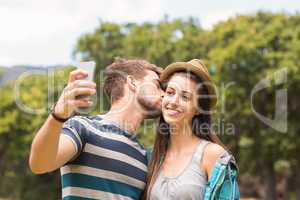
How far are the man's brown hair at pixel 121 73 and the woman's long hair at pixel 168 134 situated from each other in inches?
13.3

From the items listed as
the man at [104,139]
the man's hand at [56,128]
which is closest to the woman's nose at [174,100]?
the man at [104,139]

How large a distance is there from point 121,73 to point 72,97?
1302 millimetres

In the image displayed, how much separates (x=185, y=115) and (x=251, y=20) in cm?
1647

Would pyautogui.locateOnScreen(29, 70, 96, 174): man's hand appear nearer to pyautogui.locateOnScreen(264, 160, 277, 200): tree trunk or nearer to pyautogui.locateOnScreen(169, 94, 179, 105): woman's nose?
pyautogui.locateOnScreen(169, 94, 179, 105): woman's nose

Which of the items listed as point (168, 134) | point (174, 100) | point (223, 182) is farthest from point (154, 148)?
point (223, 182)

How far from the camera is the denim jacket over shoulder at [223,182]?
9.53 ft

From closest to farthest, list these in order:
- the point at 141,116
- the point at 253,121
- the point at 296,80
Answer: the point at 141,116
the point at 296,80
the point at 253,121

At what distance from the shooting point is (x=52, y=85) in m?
13.7

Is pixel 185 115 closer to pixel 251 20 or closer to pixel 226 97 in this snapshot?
pixel 226 97

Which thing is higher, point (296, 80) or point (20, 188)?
point (296, 80)

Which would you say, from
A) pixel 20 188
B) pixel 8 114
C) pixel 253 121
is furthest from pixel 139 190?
pixel 20 188

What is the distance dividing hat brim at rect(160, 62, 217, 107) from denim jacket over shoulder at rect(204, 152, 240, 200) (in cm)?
50

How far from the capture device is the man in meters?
2.40

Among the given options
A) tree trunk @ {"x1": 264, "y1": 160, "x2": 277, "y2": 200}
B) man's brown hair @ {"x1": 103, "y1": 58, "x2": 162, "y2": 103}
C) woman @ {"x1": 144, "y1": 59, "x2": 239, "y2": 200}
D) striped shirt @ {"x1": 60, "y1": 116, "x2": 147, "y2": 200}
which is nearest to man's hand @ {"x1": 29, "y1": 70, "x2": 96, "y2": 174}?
striped shirt @ {"x1": 60, "y1": 116, "x2": 147, "y2": 200}
